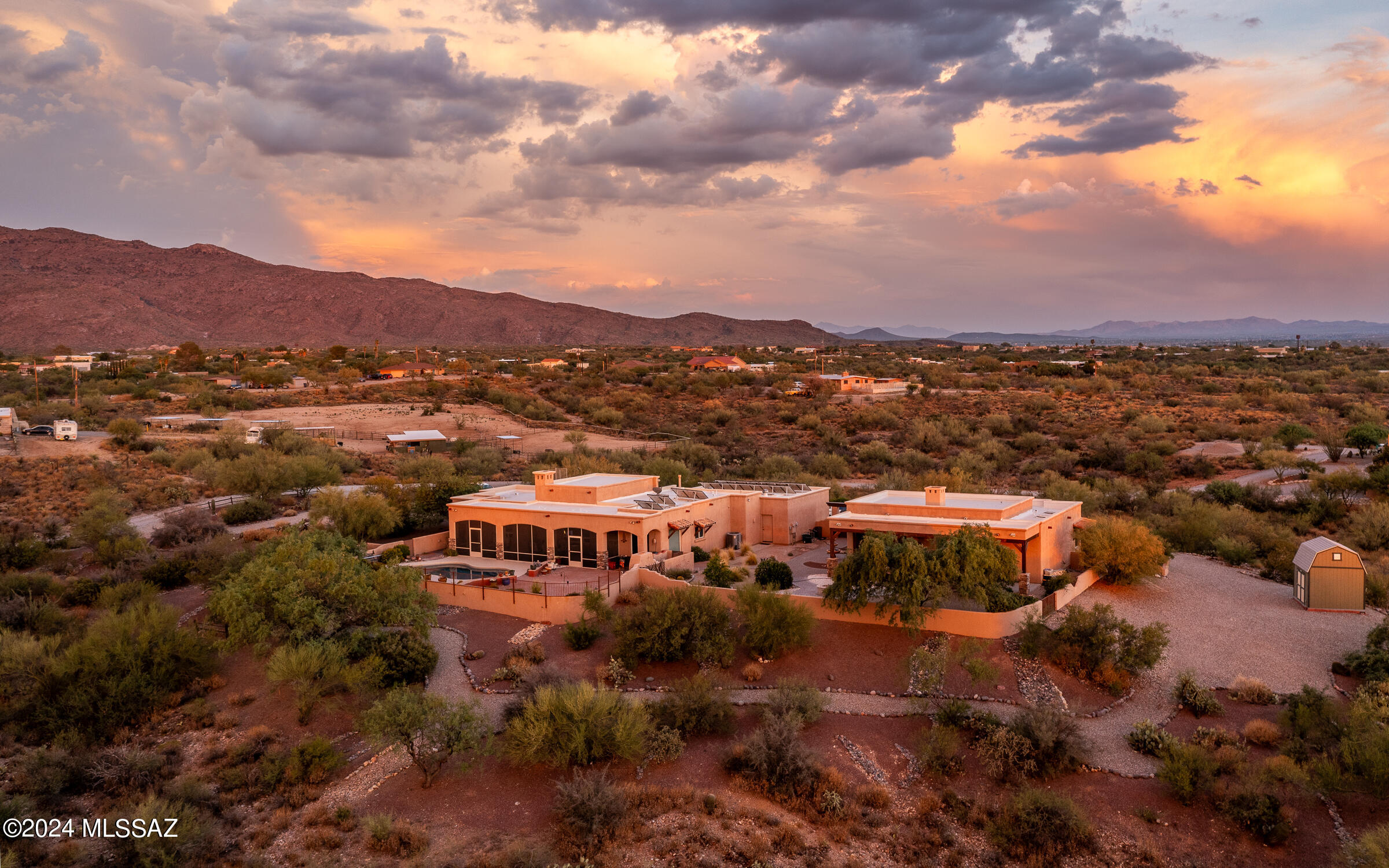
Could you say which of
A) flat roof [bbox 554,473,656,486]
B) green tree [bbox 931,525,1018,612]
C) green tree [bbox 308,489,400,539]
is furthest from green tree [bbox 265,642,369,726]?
green tree [bbox 931,525,1018,612]

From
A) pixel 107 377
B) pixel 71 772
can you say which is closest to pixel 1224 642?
pixel 71 772

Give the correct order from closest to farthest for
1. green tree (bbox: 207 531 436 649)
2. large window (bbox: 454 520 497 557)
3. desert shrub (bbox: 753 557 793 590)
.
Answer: green tree (bbox: 207 531 436 649) → desert shrub (bbox: 753 557 793 590) → large window (bbox: 454 520 497 557)

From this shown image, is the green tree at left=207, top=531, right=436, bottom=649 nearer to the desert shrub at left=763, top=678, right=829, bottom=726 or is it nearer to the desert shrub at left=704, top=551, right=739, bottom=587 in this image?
the desert shrub at left=704, top=551, right=739, bottom=587

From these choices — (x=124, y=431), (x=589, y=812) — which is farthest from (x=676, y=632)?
(x=124, y=431)

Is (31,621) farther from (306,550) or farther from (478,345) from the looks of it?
(478,345)

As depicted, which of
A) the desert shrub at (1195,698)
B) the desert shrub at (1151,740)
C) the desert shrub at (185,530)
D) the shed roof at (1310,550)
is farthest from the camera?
the desert shrub at (185,530)

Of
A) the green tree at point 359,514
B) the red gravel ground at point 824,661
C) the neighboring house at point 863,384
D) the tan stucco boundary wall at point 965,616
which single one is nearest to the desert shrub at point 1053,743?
the red gravel ground at point 824,661

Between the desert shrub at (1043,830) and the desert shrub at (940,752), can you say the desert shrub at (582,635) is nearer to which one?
the desert shrub at (940,752)
